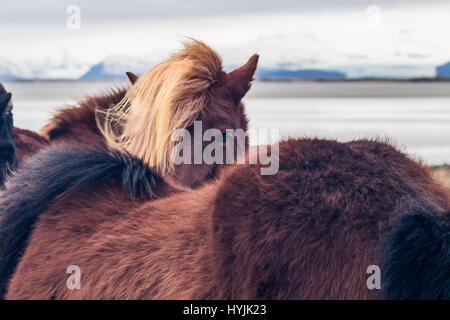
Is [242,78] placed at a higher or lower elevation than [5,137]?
higher

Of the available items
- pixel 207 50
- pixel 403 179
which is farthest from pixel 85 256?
pixel 207 50

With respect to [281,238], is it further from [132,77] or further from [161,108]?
[132,77]

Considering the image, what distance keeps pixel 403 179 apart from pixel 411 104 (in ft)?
188

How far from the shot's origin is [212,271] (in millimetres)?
1725

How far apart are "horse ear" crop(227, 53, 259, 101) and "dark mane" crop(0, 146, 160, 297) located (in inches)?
59.4

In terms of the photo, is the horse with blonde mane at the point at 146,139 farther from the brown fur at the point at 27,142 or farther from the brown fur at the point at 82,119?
the brown fur at the point at 27,142

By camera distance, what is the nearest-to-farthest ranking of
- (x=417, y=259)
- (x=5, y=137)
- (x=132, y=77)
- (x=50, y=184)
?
(x=417, y=259) → (x=50, y=184) → (x=5, y=137) → (x=132, y=77)

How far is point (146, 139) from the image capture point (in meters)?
3.13

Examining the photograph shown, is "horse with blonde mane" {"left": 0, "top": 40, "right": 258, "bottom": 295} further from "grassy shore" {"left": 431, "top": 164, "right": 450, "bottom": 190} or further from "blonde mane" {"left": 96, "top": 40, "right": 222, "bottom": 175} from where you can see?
"grassy shore" {"left": 431, "top": 164, "right": 450, "bottom": 190}

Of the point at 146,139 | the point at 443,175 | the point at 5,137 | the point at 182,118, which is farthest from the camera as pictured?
the point at 443,175

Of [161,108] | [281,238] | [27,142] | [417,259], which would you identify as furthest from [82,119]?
[417,259]

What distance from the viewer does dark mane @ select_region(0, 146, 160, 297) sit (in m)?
2.25

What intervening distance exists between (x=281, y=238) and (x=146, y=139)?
1.65 meters

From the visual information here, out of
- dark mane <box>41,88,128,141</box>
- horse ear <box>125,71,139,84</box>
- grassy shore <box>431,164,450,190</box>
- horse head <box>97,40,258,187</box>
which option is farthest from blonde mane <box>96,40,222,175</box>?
grassy shore <box>431,164,450,190</box>
